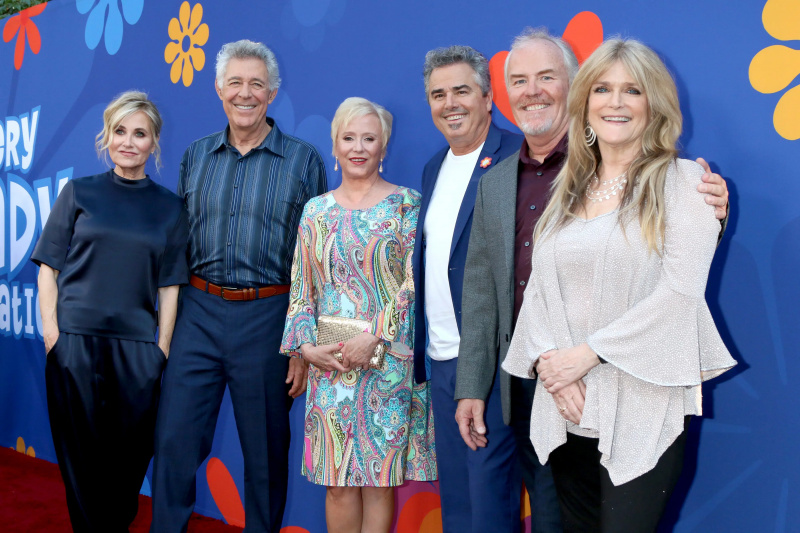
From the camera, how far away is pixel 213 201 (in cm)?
265

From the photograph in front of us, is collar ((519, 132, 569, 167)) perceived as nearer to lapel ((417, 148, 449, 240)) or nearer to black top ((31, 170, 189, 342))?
lapel ((417, 148, 449, 240))

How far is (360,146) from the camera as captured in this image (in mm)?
2420

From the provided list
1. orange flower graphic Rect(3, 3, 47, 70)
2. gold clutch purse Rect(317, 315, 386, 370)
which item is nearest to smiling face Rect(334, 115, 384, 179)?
gold clutch purse Rect(317, 315, 386, 370)

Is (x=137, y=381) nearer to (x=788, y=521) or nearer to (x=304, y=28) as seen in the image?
(x=304, y=28)

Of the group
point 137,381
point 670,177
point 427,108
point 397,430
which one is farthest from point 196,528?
point 670,177

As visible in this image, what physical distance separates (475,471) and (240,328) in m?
0.98

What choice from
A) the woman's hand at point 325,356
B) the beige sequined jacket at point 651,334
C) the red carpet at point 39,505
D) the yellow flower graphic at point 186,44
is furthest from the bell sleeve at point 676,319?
the yellow flower graphic at point 186,44

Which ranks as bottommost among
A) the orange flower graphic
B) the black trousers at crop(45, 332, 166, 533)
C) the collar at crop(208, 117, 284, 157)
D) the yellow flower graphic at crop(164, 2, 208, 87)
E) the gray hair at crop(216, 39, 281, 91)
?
the black trousers at crop(45, 332, 166, 533)

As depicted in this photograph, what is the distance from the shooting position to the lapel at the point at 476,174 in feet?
7.05

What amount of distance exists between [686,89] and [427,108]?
0.98 m

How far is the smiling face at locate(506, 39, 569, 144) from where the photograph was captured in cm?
200

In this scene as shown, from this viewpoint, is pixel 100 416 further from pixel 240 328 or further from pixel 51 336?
pixel 240 328

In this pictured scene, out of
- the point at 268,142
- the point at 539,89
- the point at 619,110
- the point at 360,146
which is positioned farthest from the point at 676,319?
the point at 268,142

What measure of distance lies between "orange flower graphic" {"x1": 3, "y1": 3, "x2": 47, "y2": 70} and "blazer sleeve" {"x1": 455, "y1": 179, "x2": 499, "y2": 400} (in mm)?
3722
